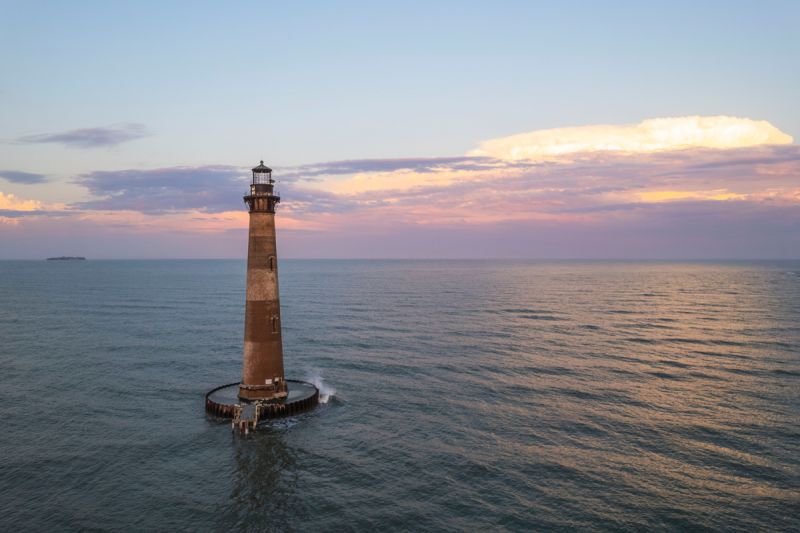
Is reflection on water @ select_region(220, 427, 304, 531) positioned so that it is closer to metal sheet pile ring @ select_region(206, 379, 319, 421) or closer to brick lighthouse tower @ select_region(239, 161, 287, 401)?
metal sheet pile ring @ select_region(206, 379, 319, 421)

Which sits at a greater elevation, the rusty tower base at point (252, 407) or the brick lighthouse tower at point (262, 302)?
the brick lighthouse tower at point (262, 302)

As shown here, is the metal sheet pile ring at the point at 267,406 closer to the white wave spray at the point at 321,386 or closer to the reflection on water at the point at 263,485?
the white wave spray at the point at 321,386

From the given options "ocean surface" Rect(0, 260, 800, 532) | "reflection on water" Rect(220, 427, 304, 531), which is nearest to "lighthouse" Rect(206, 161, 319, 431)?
"ocean surface" Rect(0, 260, 800, 532)

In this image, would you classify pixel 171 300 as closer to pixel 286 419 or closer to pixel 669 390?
pixel 286 419

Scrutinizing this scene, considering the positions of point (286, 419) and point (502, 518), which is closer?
point (502, 518)

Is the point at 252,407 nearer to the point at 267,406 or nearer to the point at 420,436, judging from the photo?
the point at 267,406

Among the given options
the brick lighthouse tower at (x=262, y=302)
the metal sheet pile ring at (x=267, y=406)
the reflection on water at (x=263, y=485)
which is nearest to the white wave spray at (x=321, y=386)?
the metal sheet pile ring at (x=267, y=406)

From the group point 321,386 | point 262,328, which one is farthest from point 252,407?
point 321,386

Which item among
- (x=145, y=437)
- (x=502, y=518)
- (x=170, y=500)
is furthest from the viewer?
(x=145, y=437)

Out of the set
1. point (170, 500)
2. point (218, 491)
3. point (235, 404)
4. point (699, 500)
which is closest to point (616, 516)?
point (699, 500)
